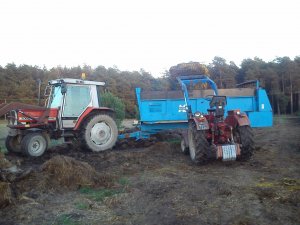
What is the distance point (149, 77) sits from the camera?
106 ft

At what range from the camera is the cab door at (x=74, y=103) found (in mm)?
10195

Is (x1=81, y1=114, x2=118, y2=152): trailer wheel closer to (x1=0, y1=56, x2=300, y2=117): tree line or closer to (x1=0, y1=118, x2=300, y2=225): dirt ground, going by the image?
(x1=0, y1=118, x2=300, y2=225): dirt ground

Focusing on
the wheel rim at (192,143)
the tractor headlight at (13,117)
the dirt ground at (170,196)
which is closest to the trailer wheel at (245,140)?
the dirt ground at (170,196)

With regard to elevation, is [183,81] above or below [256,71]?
below

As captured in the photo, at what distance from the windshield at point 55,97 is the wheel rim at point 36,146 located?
122 cm

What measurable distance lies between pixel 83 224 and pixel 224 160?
4271 millimetres

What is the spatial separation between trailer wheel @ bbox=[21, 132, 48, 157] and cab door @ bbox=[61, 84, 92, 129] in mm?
773

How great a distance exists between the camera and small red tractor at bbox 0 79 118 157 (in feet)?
31.7

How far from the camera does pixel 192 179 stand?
6578 millimetres

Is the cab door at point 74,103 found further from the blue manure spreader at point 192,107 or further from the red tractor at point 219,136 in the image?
A: the red tractor at point 219,136

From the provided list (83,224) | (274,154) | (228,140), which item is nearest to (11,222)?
(83,224)

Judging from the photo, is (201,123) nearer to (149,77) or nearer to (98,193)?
(98,193)

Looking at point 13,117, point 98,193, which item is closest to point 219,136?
point 98,193

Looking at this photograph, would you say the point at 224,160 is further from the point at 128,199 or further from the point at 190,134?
the point at 128,199
